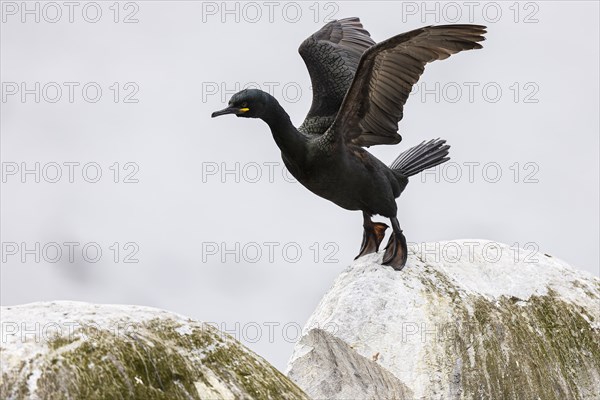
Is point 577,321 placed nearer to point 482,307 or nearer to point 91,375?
point 482,307

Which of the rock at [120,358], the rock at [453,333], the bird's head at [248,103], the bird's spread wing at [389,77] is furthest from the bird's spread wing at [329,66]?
the rock at [120,358]

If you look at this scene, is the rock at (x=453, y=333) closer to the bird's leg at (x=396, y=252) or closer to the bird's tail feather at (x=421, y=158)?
the bird's leg at (x=396, y=252)

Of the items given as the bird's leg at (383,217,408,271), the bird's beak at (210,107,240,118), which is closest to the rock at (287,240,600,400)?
the bird's leg at (383,217,408,271)

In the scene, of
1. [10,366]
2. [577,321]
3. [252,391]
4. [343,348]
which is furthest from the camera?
[577,321]

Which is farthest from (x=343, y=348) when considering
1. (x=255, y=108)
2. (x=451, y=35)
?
(x=451, y=35)

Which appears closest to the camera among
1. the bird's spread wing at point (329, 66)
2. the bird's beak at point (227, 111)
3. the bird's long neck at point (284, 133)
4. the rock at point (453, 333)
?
the rock at point (453, 333)

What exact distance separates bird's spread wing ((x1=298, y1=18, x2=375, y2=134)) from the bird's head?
1.52 meters

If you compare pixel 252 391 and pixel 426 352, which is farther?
pixel 426 352

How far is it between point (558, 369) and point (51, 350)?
5.45m

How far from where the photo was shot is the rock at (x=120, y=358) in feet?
22.4

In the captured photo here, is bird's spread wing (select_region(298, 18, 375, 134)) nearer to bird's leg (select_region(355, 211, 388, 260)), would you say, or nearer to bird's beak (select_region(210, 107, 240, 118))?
bird's leg (select_region(355, 211, 388, 260))

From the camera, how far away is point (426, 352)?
10234 millimetres

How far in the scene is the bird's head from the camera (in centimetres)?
1065

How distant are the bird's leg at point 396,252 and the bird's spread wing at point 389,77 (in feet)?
3.67
